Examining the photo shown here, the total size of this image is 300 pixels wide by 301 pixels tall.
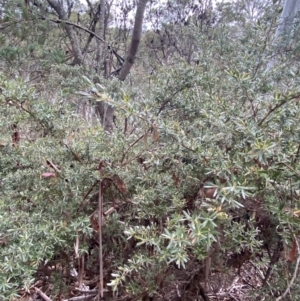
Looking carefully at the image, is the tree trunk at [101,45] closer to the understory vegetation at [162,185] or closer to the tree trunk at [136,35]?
the tree trunk at [136,35]

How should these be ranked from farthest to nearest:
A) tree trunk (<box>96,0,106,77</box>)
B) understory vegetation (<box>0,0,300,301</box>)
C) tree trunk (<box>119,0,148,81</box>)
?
1. tree trunk (<box>96,0,106,77</box>)
2. tree trunk (<box>119,0,148,81</box>)
3. understory vegetation (<box>0,0,300,301</box>)

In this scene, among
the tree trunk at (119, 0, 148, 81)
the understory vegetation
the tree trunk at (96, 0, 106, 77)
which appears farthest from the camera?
the tree trunk at (96, 0, 106, 77)

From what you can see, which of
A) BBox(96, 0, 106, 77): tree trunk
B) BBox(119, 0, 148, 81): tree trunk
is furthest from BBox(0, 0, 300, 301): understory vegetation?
BBox(96, 0, 106, 77): tree trunk

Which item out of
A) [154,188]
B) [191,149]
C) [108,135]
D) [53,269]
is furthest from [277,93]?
[53,269]

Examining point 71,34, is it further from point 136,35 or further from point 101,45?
point 136,35

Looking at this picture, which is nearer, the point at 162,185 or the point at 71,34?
the point at 162,185

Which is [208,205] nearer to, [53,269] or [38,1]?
[53,269]

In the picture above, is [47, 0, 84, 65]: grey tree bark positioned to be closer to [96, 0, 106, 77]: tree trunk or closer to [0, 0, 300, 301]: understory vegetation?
[96, 0, 106, 77]: tree trunk

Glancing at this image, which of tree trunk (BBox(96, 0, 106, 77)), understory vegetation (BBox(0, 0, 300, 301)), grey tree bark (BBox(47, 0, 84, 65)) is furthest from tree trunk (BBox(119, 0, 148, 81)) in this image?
understory vegetation (BBox(0, 0, 300, 301))

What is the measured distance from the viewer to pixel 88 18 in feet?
16.9

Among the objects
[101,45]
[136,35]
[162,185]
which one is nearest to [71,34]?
[101,45]

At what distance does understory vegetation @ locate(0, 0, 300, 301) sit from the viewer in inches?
30.5

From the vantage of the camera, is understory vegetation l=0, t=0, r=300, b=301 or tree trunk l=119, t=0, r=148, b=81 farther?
tree trunk l=119, t=0, r=148, b=81

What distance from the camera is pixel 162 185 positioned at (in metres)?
0.94
